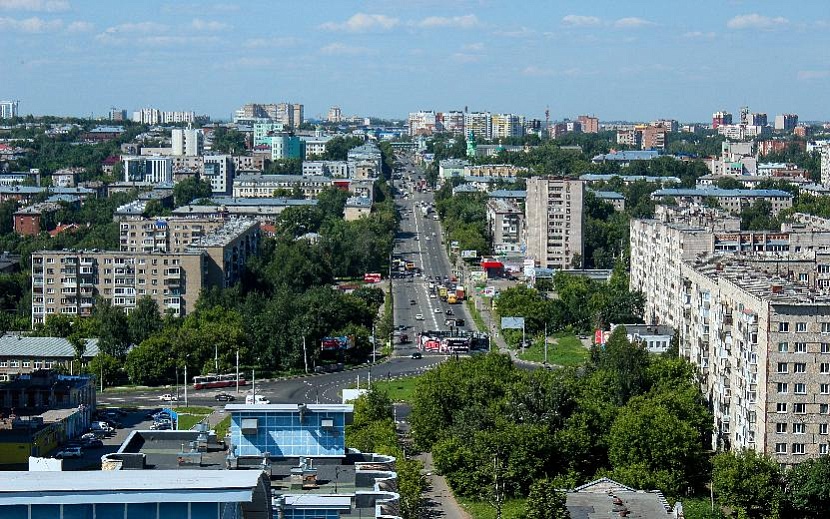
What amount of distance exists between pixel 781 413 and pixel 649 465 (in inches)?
108

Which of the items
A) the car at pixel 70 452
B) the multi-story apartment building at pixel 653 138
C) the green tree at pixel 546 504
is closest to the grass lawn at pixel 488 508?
the green tree at pixel 546 504

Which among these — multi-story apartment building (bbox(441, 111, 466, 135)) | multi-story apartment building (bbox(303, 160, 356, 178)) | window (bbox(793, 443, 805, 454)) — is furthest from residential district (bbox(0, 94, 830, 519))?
multi-story apartment building (bbox(441, 111, 466, 135))

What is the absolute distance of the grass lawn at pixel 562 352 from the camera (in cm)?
4012

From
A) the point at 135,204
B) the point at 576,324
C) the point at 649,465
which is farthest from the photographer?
the point at 135,204

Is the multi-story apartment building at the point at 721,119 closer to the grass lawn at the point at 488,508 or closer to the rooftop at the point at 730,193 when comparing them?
the rooftop at the point at 730,193

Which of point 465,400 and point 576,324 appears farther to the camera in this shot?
point 576,324

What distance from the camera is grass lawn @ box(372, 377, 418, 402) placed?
34.9 m

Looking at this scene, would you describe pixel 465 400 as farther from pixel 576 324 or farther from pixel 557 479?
pixel 576 324

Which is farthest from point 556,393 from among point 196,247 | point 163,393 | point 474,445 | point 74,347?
point 196,247

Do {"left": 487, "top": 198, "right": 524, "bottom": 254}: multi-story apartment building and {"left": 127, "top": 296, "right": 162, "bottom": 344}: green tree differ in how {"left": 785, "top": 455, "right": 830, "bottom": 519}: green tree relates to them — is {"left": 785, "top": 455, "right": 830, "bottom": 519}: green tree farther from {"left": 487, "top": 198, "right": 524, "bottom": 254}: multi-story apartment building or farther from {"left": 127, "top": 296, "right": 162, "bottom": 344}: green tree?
{"left": 487, "top": 198, "right": 524, "bottom": 254}: multi-story apartment building

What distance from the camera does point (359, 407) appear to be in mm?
29406

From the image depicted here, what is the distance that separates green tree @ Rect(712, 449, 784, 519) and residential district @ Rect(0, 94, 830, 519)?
5 cm

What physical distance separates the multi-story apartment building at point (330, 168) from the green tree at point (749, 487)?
277 feet

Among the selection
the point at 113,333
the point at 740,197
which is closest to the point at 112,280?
the point at 113,333
